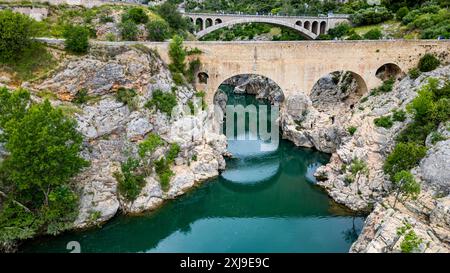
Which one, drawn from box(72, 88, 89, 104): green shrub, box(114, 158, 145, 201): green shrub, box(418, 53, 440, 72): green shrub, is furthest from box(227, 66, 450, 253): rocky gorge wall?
box(72, 88, 89, 104): green shrub

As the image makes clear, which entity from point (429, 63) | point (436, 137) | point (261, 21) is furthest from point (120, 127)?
point (261, 21)

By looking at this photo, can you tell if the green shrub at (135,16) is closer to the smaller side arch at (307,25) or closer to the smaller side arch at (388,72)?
the smaller side arch at (388,72)

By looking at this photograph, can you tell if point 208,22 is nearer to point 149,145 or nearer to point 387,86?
point 387,86

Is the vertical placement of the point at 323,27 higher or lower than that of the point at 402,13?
lower

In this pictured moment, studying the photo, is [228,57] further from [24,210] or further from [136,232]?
[24,210]

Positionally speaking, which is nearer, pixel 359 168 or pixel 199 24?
pixel 359 168

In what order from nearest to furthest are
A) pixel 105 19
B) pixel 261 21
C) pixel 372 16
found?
pixel 105 19 < pixel 372 16 < pixel 261 21

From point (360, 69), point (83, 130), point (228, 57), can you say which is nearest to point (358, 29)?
point (360, 69)
